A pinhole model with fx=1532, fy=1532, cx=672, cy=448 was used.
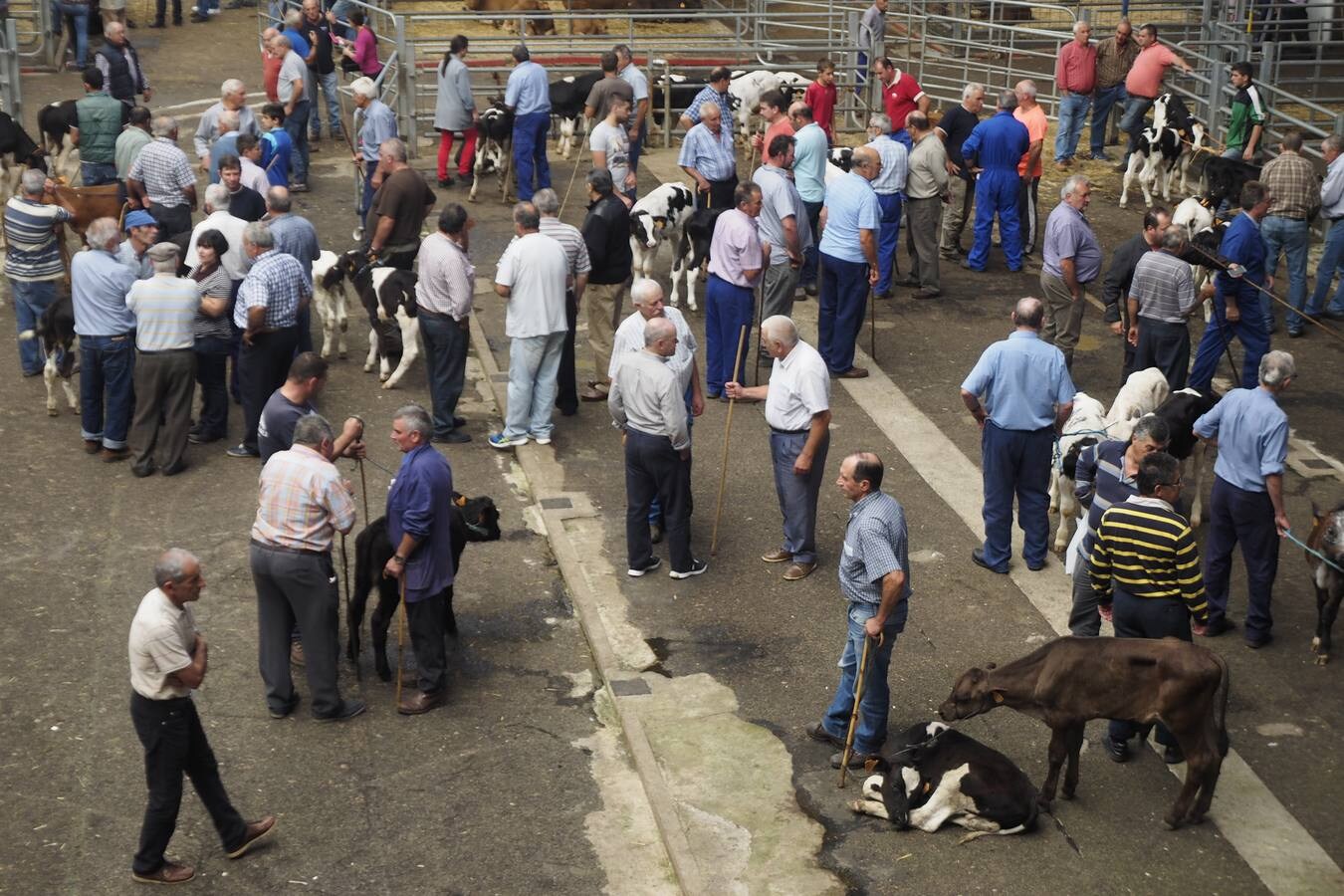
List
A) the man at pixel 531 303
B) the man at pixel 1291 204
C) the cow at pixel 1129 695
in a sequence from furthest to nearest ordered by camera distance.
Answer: the man at pixel 1291 204 → the man at pixel 531 303 → the cow at pixel 1129 695

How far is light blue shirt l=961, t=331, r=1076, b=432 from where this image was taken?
10477 mm

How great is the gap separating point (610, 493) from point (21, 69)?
1626cm

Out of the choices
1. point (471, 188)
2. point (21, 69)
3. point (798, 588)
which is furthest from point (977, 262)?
point (21, 69)

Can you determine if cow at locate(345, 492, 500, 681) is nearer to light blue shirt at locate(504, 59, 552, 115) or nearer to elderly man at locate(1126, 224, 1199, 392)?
elderly man at locate(1126, 224, 1199, 392)

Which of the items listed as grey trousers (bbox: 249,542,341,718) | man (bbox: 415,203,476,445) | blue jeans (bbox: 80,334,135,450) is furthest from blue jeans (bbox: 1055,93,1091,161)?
grey trousers (bbox: 249,542,341,718)

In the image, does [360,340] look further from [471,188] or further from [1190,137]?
[1190,137]

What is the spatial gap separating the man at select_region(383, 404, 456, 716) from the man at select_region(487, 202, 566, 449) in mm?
3460

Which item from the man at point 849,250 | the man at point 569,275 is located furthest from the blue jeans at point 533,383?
the man at point 849,250

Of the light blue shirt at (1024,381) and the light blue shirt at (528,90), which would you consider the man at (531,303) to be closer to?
the light blue shirt at (1024,381)

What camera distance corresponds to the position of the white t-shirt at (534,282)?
1245 cm

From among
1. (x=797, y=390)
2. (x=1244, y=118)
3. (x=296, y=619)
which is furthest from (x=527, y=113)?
(x=296, y=619)

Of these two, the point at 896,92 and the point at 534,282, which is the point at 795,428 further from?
the point at 896,92

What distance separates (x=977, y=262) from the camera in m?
17.4

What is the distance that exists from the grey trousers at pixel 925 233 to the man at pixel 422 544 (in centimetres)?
855
